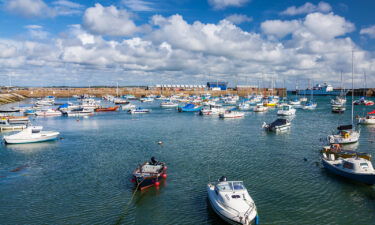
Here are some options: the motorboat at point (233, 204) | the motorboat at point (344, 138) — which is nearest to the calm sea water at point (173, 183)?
the motorboat at point (233, 204)

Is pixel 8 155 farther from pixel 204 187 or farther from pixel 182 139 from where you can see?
pixel 204 187

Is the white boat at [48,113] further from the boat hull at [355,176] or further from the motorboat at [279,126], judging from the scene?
the boat hull at [355,176]

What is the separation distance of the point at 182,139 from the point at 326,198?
31.1m

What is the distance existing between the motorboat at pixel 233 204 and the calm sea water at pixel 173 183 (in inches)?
54.4

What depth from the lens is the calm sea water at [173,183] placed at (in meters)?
22.3

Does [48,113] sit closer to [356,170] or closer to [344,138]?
[344,138]

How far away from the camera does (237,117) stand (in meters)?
89.1

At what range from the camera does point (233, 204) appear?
20.1 meters

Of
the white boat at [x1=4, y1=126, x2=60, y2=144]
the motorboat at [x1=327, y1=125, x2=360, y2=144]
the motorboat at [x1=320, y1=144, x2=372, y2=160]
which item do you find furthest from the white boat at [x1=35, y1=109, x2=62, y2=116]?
the motorboat at [x1=320, y1=144, x2=372, y2=160]

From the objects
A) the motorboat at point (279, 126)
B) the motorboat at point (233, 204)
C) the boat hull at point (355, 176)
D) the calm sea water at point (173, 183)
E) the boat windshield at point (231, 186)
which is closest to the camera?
the motorboat at point (233, 204)

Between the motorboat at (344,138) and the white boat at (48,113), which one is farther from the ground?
the white boat at (48,113)

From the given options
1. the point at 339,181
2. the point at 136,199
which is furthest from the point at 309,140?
the point at 136,199

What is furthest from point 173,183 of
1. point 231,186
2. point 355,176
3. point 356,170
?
point 356,170

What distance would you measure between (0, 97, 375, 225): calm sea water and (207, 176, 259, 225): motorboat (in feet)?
4.54
